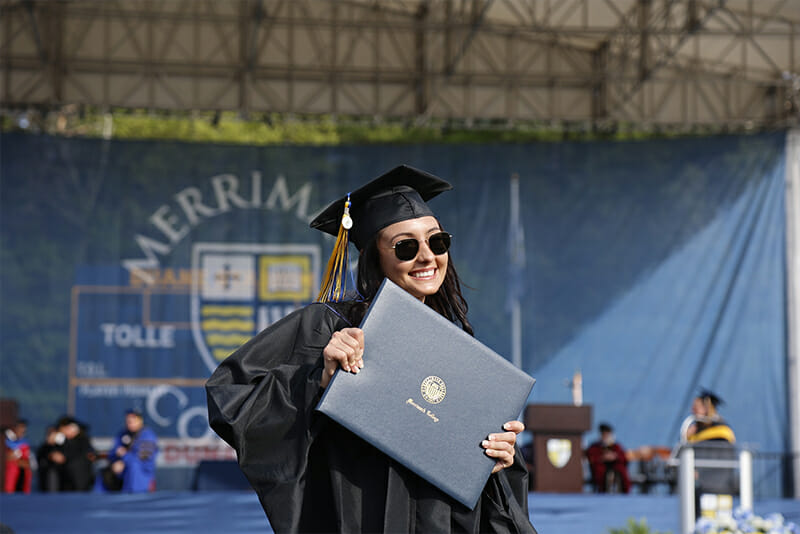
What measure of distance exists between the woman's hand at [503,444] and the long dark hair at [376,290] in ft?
0.80

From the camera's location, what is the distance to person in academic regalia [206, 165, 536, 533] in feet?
5.41

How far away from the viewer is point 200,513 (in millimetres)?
7246

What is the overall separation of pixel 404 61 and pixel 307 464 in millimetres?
10911

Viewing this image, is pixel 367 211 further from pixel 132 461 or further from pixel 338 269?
pixel 132 461

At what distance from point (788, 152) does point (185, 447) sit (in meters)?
7.39

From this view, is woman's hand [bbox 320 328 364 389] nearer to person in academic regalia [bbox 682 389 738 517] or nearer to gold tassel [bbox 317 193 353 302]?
gold tassel [bbox 317 193 353 302]

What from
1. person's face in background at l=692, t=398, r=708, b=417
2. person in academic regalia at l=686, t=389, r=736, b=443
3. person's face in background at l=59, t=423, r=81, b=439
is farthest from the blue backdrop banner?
person in academic regalia at l=686, t=389, r=736, b=443

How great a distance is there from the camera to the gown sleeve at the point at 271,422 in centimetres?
165

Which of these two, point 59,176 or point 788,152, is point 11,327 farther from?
point 788,152

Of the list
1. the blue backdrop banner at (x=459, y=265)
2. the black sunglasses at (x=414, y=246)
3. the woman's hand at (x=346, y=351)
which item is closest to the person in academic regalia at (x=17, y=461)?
the blue backdrop banner at (x=459, y=265)

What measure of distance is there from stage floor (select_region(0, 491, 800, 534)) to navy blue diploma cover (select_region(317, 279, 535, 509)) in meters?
5.63

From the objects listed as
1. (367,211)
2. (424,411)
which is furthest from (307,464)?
(367,211)

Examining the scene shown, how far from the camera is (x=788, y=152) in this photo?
11.7 metres

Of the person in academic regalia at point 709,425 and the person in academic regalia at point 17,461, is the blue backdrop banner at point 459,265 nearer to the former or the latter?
the person in academic regalia at point 17,461
